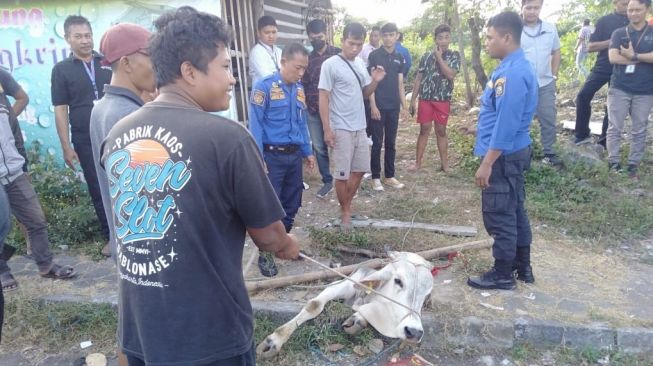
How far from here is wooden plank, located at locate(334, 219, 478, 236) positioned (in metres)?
4.83

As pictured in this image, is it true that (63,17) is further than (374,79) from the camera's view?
Yes

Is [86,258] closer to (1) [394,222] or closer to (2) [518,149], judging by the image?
(1) [394,222]

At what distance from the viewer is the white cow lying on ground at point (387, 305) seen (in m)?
3.07

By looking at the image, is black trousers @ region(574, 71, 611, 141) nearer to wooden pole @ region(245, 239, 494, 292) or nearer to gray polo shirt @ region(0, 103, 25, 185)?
wooden pole @ region(245, 239, 494, 292)

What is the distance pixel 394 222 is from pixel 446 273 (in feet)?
3.70

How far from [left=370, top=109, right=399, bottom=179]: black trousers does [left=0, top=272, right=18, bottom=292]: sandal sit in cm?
399

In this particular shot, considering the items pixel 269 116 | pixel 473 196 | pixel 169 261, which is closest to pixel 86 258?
pixel 269 116

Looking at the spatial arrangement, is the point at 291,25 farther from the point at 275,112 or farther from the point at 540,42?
the point at 275,112

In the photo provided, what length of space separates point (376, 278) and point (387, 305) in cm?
22

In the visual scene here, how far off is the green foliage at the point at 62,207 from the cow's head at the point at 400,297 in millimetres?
2823

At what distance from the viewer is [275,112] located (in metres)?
4.13

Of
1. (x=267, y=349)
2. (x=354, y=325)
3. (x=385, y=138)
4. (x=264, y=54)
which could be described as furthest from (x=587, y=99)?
(x=267, y=349)

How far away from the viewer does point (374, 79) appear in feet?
16.6

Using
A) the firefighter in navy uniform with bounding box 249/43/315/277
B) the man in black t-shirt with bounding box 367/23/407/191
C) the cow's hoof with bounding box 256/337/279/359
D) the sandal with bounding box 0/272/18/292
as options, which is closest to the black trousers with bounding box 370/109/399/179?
the man in black t-shirt with bounding box 367/23/407/191
